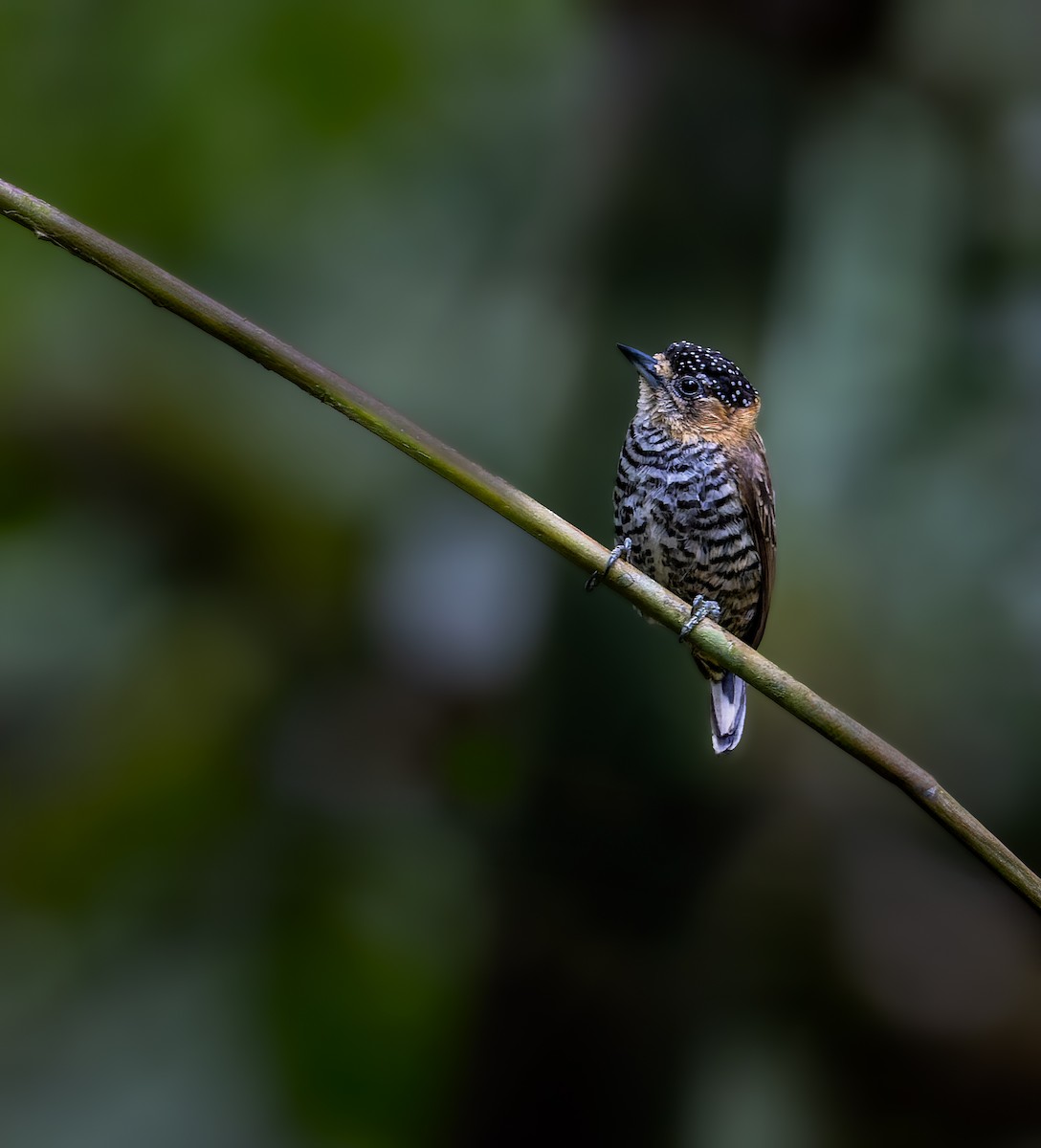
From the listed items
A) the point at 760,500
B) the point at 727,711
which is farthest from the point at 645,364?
the point at 727,711

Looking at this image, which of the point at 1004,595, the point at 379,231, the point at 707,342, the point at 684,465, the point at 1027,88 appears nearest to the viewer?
the point at 684,465

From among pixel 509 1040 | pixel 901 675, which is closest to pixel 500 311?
pixel 901 675

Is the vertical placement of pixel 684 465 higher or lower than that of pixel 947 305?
lower

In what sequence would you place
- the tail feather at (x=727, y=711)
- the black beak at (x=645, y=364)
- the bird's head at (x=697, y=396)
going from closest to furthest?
1. the black beak at (x=645, y=364)
2. the bird's head at (x=697, y=396)
3. the tail feather at (x=727, y=711)

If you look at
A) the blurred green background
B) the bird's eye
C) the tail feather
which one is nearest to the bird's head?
the bird's eye

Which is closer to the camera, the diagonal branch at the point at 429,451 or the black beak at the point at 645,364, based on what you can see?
the diagonal branch at the point at 429,451

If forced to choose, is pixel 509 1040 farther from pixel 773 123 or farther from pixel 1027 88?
pixel 1027 88

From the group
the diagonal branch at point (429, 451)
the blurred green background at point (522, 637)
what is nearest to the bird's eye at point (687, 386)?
the blurred green background at point (522, 637)

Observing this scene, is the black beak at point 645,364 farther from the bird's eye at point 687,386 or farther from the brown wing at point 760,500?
the brown wing at point 760,500

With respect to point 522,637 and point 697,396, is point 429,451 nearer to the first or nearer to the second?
point 697,396
